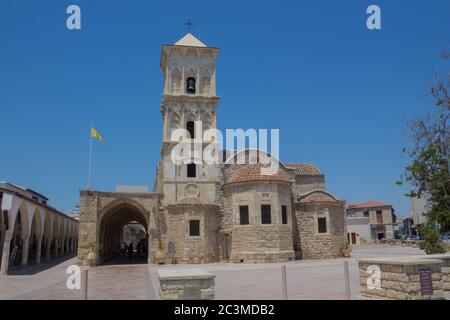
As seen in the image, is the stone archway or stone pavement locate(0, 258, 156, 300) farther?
the stone archway

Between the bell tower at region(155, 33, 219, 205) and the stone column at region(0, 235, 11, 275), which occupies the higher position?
the bell tower at region(155, 33, 219, 205)

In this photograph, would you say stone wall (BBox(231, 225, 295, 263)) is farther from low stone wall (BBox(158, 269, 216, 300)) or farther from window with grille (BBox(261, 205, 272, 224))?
low stone wall (BBox(158, 269, 216, 300))

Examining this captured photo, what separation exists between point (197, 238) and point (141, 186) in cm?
717

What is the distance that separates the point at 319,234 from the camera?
1109 inches

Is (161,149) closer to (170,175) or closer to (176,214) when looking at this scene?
(170,175)

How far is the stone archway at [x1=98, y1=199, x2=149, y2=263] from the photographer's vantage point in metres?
27.8

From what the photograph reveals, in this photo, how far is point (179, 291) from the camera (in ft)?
25.9

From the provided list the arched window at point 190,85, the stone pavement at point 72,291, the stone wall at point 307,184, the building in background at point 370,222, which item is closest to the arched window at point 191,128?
the arched window at point 190,85

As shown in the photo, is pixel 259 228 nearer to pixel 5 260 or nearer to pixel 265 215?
pixel 265 215

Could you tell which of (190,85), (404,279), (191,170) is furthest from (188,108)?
(404,279)

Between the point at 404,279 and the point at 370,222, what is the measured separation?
185ft

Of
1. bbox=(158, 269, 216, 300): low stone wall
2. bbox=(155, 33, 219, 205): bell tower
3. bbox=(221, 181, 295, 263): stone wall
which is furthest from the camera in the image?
bbox=(155, 33, 219, 205): bell tower

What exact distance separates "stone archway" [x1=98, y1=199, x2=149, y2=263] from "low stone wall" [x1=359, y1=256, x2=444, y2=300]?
2010 cm

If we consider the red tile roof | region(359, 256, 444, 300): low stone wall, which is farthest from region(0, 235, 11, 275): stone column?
the red tile roof
